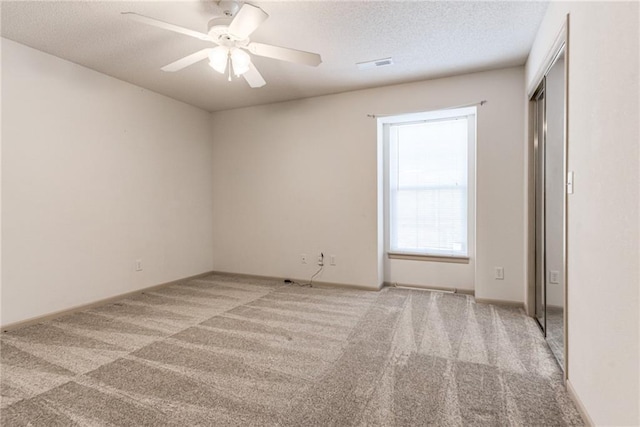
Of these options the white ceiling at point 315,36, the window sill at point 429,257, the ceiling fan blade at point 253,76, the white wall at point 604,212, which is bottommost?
the window sill at point 429,257

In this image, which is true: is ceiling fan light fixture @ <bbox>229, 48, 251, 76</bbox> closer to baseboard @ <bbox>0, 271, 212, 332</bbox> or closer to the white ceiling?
the white ceiling

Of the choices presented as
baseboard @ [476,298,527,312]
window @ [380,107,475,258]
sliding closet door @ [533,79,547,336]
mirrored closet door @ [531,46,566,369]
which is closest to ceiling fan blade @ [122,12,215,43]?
mirrored closet door @ [531,46,566,369]

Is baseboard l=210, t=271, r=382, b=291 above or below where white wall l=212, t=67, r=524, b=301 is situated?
below

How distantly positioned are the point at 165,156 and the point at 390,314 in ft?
11.3

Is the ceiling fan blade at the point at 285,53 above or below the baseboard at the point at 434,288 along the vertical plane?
above

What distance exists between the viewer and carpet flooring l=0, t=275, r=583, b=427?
162 centimetres

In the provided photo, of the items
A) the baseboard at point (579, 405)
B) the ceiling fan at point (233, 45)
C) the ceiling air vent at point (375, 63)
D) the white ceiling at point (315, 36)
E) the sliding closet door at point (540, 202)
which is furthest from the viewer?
the ceiling air vent at point (375, 63)

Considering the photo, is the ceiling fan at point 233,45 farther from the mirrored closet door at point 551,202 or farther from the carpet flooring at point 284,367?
the carpet flooring at point 284,367

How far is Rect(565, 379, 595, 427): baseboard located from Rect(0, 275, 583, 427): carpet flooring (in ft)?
0.14

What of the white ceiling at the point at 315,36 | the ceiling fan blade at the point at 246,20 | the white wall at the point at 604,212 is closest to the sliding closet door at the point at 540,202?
the white ceiling at the point at 315,36

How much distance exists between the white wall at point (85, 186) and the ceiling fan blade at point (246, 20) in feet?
7.16

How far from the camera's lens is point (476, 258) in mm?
3494

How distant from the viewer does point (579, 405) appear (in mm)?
1598

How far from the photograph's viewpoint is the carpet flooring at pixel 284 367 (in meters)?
1.62
